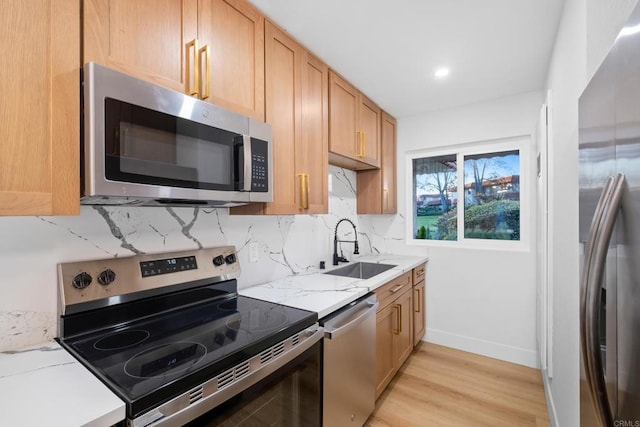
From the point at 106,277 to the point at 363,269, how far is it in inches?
83.0

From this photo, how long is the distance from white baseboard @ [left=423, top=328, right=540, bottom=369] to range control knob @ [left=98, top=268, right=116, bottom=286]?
295 centimetres

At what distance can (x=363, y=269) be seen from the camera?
2.87 m

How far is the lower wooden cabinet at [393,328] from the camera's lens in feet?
6.97

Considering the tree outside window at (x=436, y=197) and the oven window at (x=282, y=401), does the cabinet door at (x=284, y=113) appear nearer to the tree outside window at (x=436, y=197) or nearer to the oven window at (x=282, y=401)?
the oven window at (x=282, y=401)

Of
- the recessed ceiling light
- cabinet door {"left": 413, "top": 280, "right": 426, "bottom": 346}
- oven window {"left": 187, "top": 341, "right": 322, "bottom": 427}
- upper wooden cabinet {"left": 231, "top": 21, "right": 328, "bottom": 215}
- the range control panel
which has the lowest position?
cabinet door {"left": 413, "top": 280, "right": 426, "bottom": 346}

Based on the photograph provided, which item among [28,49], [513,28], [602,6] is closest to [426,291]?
[513,28]

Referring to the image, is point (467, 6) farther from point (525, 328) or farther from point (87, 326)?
point (525, 328)

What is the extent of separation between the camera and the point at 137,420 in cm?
73

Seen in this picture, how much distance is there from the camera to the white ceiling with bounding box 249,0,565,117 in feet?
5.19

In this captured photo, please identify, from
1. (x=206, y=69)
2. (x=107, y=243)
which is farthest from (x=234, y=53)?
(x=107, y=243)

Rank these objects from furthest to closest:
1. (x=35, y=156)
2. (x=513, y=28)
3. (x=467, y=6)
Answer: (x=513, y=28)
(x=467, y=6)
(x=35, y=156)

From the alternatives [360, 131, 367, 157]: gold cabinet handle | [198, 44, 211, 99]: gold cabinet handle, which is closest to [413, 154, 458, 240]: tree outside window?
[360, 131, 367, 157]: gold cabinet handle

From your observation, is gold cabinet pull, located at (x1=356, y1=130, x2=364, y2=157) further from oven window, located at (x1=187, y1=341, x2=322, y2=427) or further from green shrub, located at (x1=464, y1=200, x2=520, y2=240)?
oven window, located at (x1=187, y1=341, x2=322, y2=427)

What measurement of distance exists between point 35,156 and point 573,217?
1949 millimetres
